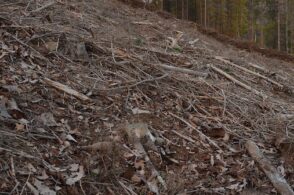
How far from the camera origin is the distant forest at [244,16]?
115 feet

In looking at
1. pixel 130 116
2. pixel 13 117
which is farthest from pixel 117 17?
pixel 13 117

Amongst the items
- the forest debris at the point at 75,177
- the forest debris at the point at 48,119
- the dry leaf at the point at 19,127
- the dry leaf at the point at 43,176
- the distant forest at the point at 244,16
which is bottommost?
the distant forest at the point at 244,16

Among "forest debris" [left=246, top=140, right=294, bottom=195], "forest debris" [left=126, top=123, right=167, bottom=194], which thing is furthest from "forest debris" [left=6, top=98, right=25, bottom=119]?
"forest debris" [left=246, top=140, right=294, bottom=195]

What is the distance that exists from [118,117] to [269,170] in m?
1.97

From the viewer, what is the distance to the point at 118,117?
5.87m

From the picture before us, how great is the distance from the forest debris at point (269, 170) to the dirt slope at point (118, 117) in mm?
78

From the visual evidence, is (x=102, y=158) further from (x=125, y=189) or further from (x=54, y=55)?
(x=54, y=55)

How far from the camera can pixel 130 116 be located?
595 centimetres

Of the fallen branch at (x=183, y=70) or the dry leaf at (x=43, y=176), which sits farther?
the fallen branch at (x=183, y=70)

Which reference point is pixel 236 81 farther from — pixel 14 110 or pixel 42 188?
pixel 42 188

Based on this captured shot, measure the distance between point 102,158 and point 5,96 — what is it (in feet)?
4.64

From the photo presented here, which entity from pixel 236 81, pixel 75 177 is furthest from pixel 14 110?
pixel 236 81

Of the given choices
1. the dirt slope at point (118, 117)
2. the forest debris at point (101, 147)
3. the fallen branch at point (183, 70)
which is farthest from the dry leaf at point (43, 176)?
the fallen branch at point (183, 70)

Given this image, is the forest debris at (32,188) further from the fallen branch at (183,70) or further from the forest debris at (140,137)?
the fallen branch at (183,70)
